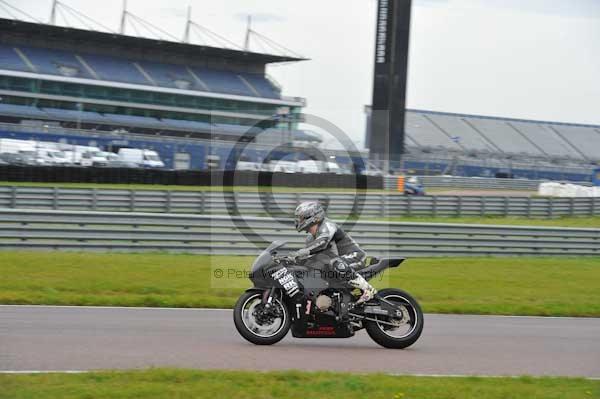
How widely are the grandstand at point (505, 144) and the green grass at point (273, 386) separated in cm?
5108

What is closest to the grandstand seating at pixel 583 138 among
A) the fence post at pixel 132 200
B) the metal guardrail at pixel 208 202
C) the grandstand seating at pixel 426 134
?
the grandstand seating at pixel 426 134

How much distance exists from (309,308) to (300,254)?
62cm

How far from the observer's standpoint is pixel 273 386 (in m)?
6.71

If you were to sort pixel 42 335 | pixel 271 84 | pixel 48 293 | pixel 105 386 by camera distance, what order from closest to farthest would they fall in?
pixel 105 386
pixel 42 335
pixel 48 293
pixel 271 84

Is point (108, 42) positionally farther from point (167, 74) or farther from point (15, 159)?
point (15, 159)

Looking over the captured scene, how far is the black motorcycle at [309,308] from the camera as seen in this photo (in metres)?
8.93

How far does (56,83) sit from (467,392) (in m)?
62.0

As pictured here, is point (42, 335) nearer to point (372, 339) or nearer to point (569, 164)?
point (372, 339)

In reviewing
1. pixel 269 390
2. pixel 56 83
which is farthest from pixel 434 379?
pixel 56 83

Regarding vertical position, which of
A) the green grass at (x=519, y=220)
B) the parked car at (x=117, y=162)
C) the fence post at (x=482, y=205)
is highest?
the parked car at (x=117, y=162)

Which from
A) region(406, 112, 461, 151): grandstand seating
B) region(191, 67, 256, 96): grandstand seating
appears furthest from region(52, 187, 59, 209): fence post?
region(191, 67, 256, 96): grandstand seating

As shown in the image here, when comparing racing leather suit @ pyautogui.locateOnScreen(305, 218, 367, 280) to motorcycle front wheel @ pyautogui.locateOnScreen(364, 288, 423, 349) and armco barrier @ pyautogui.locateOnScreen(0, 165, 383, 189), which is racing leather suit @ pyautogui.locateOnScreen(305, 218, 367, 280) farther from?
armco barrier @ pyautogui.locateOnScreen(0, 165, 383, 189)

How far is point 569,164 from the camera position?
69625 millimetres

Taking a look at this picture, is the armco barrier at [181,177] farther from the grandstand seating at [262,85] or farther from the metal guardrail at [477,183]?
the grandstand seating at [262,85]
